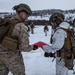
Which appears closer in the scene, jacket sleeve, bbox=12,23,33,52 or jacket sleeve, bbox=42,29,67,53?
jacket sleeve, bbox=12,23,33,52

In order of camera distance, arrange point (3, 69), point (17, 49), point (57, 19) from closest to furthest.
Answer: point (17, 49), point (3, 69), point (57, 19)

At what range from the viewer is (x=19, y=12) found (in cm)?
485

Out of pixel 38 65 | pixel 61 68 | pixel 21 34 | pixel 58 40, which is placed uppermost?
pixel 21 34

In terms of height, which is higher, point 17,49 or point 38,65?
point 17,49

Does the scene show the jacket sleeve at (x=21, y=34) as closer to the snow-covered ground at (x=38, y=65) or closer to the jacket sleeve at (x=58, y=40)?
the jacket sleeve at (x=58, y=40)

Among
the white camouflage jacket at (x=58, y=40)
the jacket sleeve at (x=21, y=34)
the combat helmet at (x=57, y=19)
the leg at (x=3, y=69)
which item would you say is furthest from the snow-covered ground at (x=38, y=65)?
the jacket sleeve at (x=21, y=34)

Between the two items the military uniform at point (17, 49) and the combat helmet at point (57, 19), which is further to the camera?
the combat helmet at point (57, 19)

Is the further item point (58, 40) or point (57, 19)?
point (57, 19)

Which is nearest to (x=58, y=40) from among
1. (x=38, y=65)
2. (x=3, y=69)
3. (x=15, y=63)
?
(x=15, y=63)

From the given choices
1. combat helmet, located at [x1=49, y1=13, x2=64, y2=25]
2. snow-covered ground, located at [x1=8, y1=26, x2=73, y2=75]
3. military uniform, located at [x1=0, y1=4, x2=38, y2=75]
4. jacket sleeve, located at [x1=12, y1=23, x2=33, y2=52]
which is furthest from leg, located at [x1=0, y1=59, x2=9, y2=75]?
snow-covered ground, located at [x1=8, y1=26, x2=73, y2=75]

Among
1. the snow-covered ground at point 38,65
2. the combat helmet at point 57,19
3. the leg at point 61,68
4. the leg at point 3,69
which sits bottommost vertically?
the snow-covered ground at point 38,65

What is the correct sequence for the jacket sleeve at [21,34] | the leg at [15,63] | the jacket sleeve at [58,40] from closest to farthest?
1. the jacket sleeve at [21,34]
2. the leg at [15,63]
3. the jacket sleeve at [58,40]

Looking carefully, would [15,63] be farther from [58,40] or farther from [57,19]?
[57,19]

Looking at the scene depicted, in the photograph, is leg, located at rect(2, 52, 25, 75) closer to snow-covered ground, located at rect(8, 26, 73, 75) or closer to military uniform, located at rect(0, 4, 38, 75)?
military uniform, located at rect(0, 4, 38, 75)
